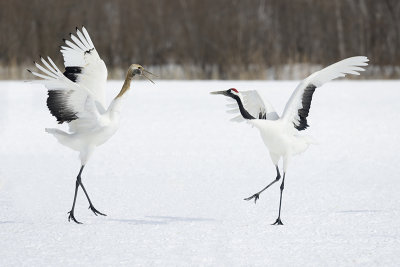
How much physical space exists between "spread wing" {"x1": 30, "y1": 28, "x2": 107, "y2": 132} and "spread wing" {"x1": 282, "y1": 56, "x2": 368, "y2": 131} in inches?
50.7

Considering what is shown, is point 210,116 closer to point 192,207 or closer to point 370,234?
point 192,207

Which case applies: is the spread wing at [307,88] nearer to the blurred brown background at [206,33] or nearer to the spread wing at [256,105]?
the spread wing at [256,105]

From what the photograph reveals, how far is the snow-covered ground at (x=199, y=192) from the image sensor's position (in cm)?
429

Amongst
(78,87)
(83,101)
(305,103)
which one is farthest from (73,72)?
(305,103)

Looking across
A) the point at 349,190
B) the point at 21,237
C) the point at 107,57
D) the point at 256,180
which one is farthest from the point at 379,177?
the point at 107,57

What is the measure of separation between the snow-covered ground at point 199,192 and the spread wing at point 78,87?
0.74 m

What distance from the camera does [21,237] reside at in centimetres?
462

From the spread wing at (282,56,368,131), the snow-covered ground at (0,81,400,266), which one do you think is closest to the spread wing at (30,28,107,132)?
the snow-covered ground at (0,81,400,266)

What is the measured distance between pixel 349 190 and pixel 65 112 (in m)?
2.59

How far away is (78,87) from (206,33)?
13.0 m

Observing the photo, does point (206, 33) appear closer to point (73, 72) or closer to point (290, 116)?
point (73, 72)

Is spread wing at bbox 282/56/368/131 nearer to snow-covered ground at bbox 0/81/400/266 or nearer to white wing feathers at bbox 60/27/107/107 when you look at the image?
snow-covered ground at bbox 0/81/400/266

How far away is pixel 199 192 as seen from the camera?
20.1ft

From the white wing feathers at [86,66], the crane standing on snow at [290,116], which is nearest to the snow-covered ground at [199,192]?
the crane standing on snow at [290,116]
